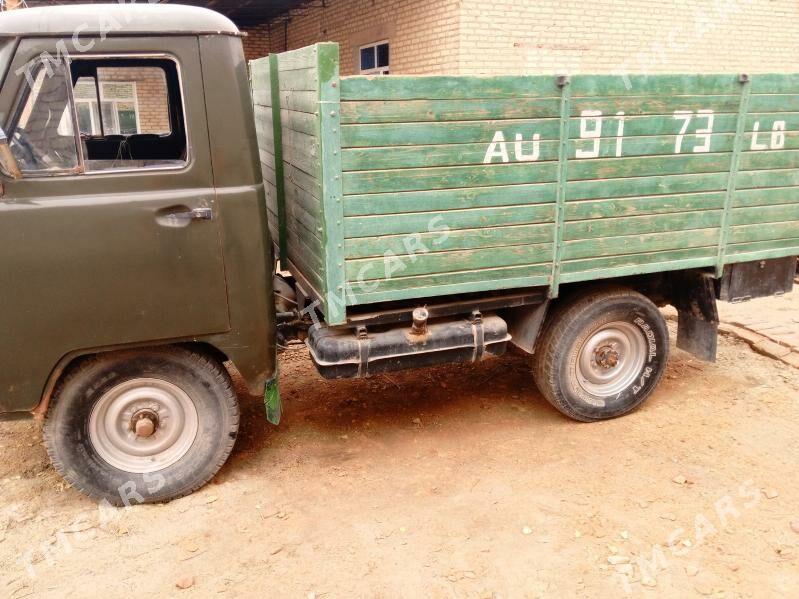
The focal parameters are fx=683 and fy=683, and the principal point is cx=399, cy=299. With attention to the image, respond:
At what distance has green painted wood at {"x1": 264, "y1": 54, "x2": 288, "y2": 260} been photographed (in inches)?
166

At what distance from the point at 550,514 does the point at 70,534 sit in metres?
2.45

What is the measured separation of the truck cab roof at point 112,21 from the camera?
3010 mm

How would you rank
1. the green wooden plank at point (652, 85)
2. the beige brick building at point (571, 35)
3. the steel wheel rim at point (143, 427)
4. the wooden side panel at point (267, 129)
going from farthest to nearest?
the beige brick building at point (571, 35), the wooden side panel at point (267, 129), the green wooden plank at point (652, 85), the steel wheel rim at point (143, 427)

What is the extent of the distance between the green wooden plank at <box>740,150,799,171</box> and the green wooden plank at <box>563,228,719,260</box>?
1.46 ft

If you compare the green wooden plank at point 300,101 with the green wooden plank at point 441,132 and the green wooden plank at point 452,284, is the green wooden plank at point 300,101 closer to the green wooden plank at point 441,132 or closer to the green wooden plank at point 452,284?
the green wooden plank at point 441,132

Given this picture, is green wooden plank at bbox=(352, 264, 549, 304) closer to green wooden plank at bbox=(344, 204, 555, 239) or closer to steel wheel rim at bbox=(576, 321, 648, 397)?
green wooden plank at bbox=(344, 204, 555, 239)

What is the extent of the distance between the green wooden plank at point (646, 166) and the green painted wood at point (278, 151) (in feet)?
5.90

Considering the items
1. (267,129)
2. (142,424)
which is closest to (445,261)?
(267,129)

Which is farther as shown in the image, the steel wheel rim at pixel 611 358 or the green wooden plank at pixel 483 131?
the steel wheel rim at pixel 611 358

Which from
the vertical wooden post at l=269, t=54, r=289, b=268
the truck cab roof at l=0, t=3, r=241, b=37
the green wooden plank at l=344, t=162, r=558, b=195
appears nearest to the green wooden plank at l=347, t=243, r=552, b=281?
the green wooden plank at l=344, t=162, r=558, b=195

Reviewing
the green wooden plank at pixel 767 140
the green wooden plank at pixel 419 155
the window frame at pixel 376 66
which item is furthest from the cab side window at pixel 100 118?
the window frame at pixel 376 66

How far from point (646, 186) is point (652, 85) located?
567 mm

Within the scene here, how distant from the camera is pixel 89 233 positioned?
3.21 m

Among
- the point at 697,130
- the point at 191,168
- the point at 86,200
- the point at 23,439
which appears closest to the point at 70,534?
the point at 23,439
